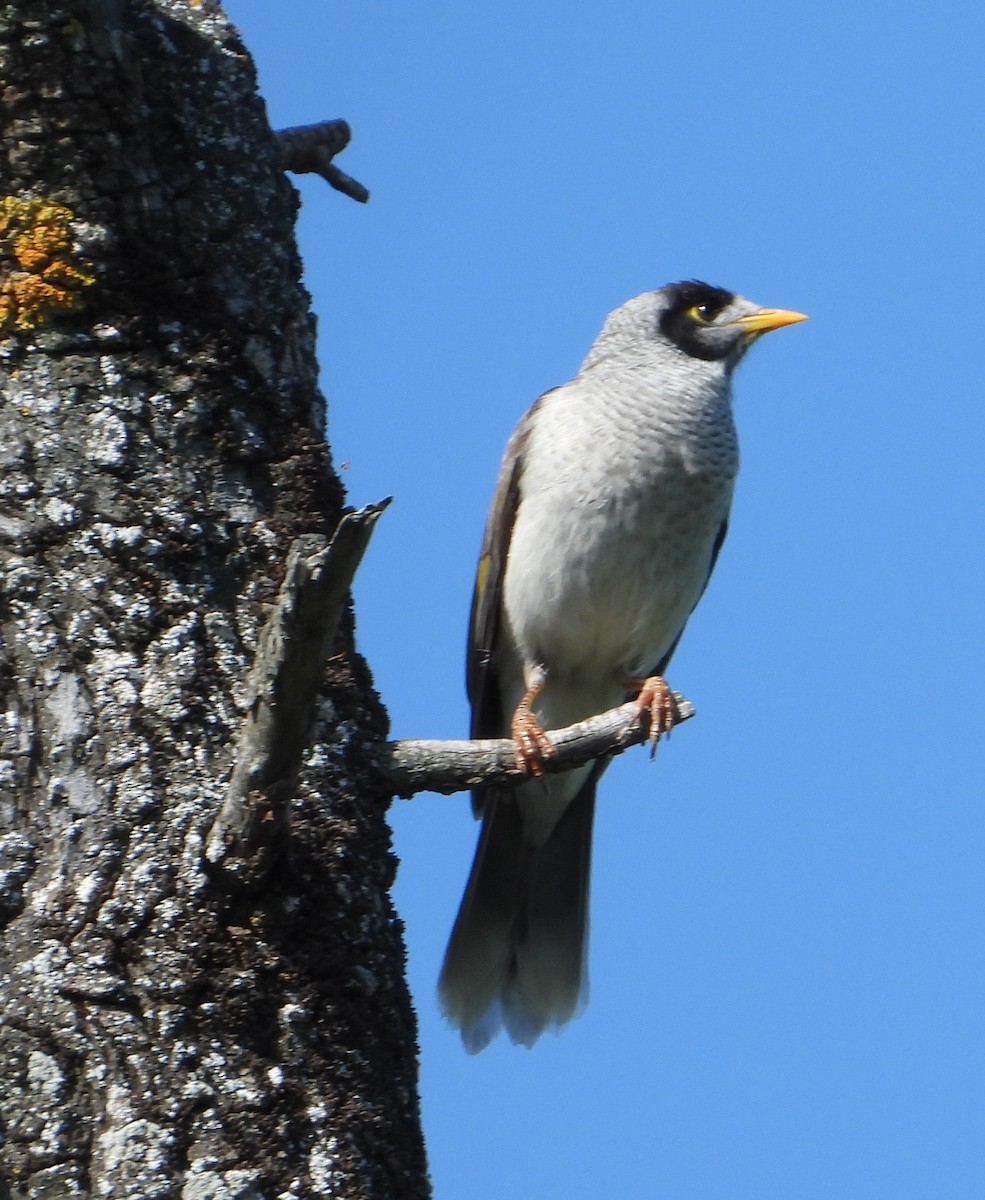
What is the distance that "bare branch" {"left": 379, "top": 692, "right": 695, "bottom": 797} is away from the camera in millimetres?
3170

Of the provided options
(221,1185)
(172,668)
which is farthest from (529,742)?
(221,1185)

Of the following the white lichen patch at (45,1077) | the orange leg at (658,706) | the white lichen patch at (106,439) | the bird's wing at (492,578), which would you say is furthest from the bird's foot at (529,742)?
the white lichen patch at (45,1077)

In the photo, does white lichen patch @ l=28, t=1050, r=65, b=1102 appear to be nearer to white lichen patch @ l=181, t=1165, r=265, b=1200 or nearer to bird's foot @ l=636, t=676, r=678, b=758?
white lichen patch @ l=181, t=1165, r=265, b=1200

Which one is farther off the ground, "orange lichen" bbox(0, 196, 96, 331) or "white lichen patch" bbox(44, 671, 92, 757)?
"orange lichen" bbox(0, 196, 96, 331)

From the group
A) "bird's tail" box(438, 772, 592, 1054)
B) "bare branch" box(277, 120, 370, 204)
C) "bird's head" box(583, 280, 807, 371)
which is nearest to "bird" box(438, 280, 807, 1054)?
"bird's tail" box(438, 772, 592, 1054)

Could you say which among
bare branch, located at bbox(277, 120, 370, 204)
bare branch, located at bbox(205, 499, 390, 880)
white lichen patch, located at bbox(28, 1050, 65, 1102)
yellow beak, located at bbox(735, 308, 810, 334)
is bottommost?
white lichen patch, located at bbox(28, 1050, 65, 1102)

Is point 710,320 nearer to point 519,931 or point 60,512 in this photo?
point 519,931

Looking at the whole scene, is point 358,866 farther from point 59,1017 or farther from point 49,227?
point 49,227

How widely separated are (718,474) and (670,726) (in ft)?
3.34

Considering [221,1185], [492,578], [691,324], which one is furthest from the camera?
[691,324]

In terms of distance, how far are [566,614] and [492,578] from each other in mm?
325

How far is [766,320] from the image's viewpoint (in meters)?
5.94

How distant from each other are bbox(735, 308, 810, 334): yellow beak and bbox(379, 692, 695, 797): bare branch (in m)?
2.98

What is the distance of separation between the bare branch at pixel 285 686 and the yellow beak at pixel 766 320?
366 cm
